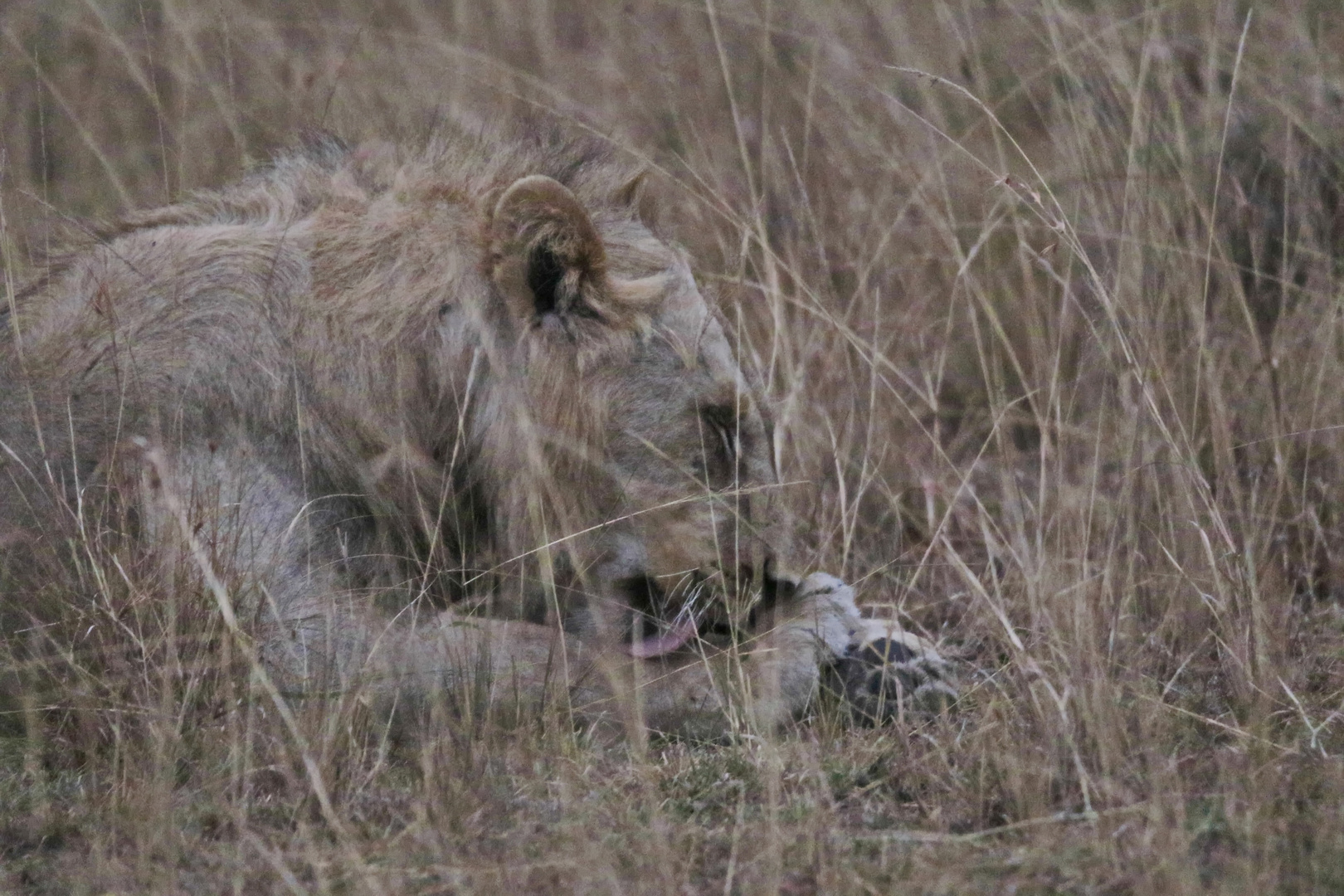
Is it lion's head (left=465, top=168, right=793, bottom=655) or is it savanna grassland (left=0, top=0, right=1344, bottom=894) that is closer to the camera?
savanna grassland (left=0, top=0, right=1344, bottom=894)

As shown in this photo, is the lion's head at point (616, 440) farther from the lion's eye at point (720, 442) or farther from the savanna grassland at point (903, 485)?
the savanna grassland at point (903, 485)

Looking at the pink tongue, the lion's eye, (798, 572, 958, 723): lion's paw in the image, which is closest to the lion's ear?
the lion's eye

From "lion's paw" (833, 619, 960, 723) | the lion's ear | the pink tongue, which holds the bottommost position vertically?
Answer: "lion's paw" (833, 619, 960, 723)

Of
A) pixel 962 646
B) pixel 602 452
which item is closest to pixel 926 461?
pixel 962 646

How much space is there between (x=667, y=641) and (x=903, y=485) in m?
1.59

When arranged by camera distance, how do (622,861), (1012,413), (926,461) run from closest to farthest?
(622,861) < (926,461) < (1012,413)

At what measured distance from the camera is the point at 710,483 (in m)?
3.91

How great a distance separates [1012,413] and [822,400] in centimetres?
78

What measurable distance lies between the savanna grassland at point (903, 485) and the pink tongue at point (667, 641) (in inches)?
13.5

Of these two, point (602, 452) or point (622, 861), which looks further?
point (602, 452)

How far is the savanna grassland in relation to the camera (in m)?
2.61

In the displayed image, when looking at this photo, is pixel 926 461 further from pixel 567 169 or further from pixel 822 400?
pixel 567 169

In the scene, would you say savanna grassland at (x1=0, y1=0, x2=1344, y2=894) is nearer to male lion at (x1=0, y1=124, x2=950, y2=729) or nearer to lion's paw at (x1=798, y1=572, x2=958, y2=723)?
lion's paw at (x1=798, y1=572, x2=958, y2=723)

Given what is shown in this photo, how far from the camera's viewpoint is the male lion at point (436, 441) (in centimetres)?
352
